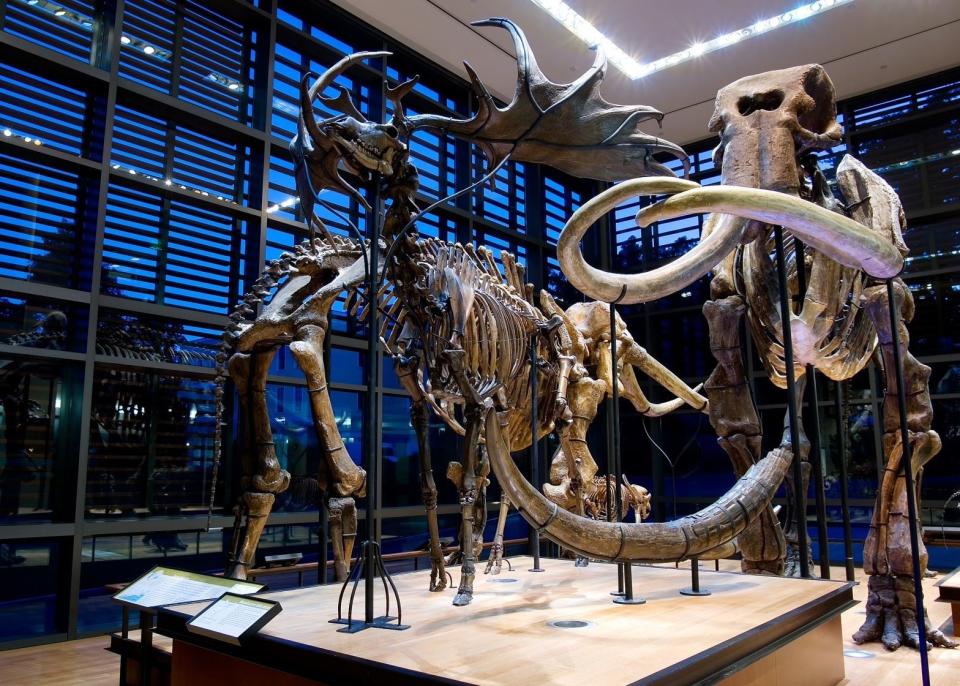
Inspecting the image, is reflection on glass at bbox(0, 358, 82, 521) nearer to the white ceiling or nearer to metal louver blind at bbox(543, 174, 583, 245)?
the white ceiling

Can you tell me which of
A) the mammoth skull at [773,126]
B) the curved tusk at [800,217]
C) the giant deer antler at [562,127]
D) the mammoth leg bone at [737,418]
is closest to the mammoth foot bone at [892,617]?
the mammoth leg bone at [737,418]

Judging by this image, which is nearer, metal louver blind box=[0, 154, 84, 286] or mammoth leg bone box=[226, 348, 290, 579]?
mammoth leg bone box=[226, 348, 290, 579]

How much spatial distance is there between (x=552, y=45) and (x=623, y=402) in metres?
6.11

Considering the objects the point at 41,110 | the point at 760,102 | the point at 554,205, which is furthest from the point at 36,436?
the point at 554,205

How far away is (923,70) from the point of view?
941 cm

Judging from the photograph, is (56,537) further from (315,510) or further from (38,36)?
(38,36)

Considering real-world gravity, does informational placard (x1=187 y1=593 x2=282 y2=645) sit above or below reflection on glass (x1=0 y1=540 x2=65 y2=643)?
above

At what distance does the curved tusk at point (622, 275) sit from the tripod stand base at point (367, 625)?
4.92 ft

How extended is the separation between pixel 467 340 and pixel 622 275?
2.18m

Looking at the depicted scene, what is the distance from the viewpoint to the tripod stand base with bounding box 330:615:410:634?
2.60 metres

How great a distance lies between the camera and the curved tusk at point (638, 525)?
7.90 ft

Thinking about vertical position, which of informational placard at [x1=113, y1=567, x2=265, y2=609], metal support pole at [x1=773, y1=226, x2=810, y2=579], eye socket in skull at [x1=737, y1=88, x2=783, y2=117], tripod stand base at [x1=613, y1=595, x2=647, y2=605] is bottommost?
tripod stand base at [x1=613, y1=595, x2=647, y2=605]

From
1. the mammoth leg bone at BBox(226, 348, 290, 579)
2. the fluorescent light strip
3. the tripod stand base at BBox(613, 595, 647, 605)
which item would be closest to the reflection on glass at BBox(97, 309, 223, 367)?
the mammoth leg bone at BBox(226, 348, 290, 579)

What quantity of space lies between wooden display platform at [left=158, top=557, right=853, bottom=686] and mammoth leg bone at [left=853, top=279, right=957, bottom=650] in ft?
1.57
